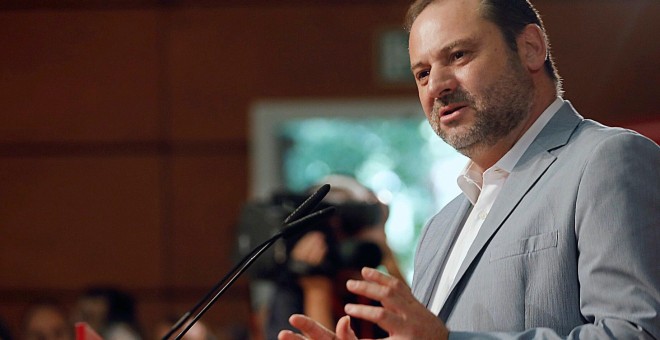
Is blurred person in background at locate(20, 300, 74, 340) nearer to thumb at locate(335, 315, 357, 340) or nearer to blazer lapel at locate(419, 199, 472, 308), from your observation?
blazer lapel at locate(419, 199, 472, 308)

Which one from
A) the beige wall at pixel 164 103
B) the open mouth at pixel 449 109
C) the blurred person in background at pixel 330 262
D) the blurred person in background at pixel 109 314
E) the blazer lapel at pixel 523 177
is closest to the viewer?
the blazer lapel at pixel 523 177

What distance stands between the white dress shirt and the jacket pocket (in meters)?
0.12

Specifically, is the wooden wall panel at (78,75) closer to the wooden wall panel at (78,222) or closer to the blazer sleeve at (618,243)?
the wooden wall panel at (78,222)

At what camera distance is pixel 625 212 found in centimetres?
156

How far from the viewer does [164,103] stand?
19.0ft

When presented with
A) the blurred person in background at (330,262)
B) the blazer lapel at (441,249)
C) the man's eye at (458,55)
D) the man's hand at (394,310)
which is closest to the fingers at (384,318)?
the man's hand at (394,310)

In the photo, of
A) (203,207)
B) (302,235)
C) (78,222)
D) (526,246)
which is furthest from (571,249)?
(78,222)

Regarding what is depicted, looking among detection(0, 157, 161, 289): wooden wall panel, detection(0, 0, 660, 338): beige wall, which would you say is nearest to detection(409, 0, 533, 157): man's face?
detection(0, 0, 660, 338): beige wall

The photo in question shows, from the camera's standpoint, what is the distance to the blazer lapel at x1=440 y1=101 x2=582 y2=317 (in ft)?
5.69

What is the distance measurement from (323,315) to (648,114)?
314 centimetres

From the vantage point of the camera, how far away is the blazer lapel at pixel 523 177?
5.69 feet

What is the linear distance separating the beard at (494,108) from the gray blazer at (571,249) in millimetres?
72

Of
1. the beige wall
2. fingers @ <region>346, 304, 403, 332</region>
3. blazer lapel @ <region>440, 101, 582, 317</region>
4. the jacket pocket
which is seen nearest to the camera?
fingers @ <region>346, 304, 403, 332</region>

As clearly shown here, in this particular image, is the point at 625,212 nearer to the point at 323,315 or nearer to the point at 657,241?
the point at 657,241
